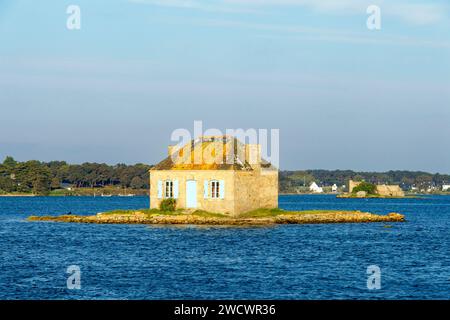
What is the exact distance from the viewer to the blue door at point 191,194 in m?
60.5

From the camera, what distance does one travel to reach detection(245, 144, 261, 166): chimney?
62.8 meters

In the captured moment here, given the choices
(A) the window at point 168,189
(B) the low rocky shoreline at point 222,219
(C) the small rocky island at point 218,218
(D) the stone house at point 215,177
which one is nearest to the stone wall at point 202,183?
(D) the stone house at point 215,177

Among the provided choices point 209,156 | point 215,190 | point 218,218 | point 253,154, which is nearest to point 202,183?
point 215,190

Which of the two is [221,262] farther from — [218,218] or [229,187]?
[218,218]

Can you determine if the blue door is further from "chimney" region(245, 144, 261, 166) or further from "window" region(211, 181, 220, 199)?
"chimney" region(245, 144, 261, 166)

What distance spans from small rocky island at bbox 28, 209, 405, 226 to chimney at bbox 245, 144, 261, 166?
3858mm

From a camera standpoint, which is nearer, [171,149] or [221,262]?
[221,262]

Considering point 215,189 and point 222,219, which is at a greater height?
point 215,189

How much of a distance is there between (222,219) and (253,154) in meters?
6.61

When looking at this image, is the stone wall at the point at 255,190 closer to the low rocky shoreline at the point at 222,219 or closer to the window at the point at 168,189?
the low rocky shoreline at the point at 222,219

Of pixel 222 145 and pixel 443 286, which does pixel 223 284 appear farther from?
pixel 222 145

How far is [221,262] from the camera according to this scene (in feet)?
133

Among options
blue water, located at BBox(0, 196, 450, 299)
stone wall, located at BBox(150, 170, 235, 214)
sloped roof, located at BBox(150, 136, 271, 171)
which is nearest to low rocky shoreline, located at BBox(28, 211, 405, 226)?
stone wall, located at BBox(150, 170, 235, 214)
